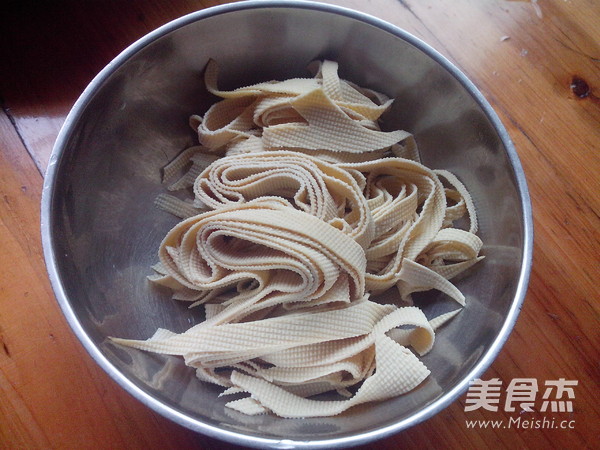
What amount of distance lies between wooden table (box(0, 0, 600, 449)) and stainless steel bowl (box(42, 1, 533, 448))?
9cm

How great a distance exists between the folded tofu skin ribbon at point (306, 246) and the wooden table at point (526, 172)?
116 millimetres

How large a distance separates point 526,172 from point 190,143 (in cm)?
52

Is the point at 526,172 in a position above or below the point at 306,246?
above

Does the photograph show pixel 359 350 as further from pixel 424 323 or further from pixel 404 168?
pixel 404 168

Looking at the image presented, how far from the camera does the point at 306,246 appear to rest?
642 mm

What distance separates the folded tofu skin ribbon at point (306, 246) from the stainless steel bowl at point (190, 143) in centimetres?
2

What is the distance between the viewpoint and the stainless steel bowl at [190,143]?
1.92 ft

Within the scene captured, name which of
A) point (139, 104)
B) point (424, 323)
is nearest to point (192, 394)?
point (424, 323)

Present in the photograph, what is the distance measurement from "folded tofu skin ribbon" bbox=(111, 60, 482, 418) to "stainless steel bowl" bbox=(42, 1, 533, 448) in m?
0.02

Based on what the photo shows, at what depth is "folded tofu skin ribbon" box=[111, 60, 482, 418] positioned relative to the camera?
2.07 feet

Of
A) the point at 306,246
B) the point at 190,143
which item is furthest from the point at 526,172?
the point at 190,143

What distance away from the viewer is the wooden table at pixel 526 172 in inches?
26.4

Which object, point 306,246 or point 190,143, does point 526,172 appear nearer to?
point 306,246

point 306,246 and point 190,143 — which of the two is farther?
point 190,143
